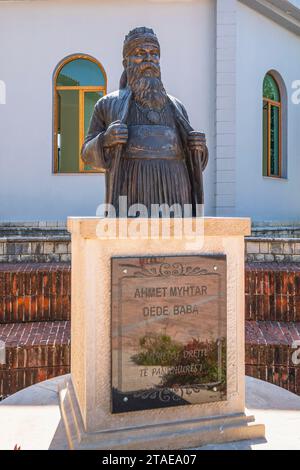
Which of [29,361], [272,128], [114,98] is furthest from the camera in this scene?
[272,128]

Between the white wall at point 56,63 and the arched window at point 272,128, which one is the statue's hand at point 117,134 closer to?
the white wall at point 56,63

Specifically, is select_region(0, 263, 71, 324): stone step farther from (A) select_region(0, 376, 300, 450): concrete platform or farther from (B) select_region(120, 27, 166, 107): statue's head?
(B) select_region(120, 27, 166, 107): statue's head

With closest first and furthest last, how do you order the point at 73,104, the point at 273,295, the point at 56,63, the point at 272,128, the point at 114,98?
the point at 114,98, the point at 273,295, the point at 56,63, the point at 73,104, the point at 272,128

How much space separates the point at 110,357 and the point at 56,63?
7.47 meters

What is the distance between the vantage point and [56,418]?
2836 millimetres

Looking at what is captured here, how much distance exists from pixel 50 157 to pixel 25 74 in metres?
1.60

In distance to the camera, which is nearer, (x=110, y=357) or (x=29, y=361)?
(x=110, y=357)

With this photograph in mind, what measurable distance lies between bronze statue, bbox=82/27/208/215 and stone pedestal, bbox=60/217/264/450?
1.23 ft

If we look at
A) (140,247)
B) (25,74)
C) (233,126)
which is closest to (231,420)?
(140,247)

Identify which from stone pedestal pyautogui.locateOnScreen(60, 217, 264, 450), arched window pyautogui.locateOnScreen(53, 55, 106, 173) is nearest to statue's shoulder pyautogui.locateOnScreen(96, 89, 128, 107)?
stone pedestal pyautogui.locateOnScreen(60, 217, 264, 450)

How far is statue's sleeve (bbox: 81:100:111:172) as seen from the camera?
2.78 meters

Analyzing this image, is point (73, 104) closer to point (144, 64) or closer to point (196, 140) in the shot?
point (144, 64)

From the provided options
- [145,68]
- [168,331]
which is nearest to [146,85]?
[145,68]

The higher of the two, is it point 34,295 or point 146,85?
point 146,85
